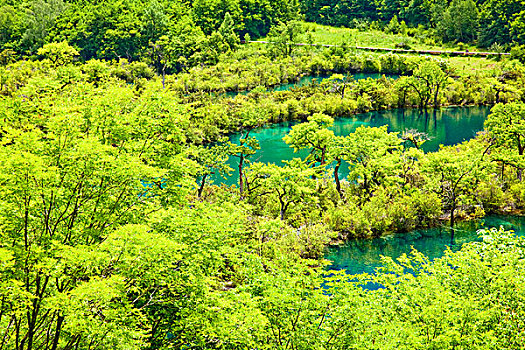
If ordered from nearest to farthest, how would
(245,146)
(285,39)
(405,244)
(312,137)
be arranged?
(405,244), (312,137), (245,146), (285,39)

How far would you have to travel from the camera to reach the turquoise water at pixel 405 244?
2814cm

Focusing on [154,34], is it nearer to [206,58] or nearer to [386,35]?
[206,58]

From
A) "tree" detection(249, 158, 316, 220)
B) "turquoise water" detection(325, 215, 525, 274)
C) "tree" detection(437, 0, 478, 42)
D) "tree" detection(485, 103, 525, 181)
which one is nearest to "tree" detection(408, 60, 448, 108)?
"tree" detection(485, 103, 525, 181)

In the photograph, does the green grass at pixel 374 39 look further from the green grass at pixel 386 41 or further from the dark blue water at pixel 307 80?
the dark blue water at pixel 307 80

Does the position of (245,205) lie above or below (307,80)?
below

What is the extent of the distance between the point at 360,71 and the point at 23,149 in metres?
69.6

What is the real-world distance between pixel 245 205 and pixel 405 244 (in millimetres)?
11419

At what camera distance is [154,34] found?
8100cm

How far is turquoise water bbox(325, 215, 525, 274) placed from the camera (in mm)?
28141

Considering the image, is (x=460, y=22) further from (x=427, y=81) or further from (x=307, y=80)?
(x=427, y=81)

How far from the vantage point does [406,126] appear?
2098 inches

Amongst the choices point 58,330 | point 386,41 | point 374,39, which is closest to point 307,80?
point 374,39

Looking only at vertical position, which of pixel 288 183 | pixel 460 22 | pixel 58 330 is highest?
pixel 460 22

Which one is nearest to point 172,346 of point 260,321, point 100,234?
point 260,321
